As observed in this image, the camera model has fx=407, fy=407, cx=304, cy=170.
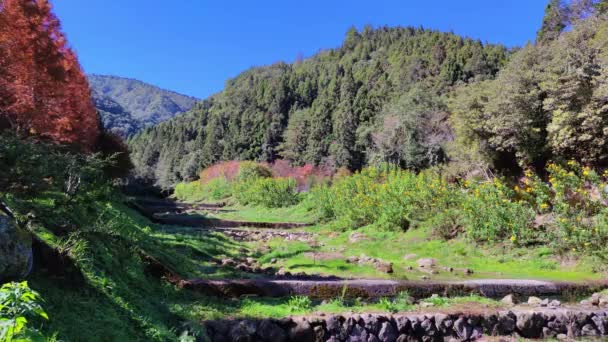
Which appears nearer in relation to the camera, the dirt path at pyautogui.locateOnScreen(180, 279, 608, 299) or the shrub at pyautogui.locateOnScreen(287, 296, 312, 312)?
the shrub at pyautogui.locateOnScreen(287, 296, 312, 312)

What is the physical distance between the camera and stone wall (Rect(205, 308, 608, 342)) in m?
6.09

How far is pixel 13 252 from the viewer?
4.29 m

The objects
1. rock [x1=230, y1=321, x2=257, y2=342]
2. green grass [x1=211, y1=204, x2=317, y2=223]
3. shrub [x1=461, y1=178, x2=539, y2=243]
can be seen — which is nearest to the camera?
rock [x1=230, y1=321, x2=257, y2=342]

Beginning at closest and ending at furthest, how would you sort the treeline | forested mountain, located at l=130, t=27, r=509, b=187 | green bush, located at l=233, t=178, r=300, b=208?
the treeline
green bush, located at l=233, t=178, r=300, b=208
forested mountain, located at l=130, t=27, r=509, b=187

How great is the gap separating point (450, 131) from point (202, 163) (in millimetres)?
43864

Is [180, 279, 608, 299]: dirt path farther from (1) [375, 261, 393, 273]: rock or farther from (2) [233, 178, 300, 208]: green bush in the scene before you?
(2) [233, 178, 300, 208]: green bush

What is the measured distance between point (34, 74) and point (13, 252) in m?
12.6

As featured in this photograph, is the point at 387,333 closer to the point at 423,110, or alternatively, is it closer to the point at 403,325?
the point at 403,325

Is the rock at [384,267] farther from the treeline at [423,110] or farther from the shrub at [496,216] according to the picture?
the treeline at [423,110]

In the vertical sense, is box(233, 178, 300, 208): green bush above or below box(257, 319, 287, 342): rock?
above

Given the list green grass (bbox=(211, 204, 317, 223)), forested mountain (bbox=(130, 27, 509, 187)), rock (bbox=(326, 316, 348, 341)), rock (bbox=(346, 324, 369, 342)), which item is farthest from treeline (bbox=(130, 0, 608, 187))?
rock (bbox=(326, 316, 348, 341))

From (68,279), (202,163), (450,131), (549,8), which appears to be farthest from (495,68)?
(68,279)

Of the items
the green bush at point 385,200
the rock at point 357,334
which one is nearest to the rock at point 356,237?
the green bush at point 385,200

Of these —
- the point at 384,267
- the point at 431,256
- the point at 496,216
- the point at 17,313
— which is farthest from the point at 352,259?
the point at 17,313
